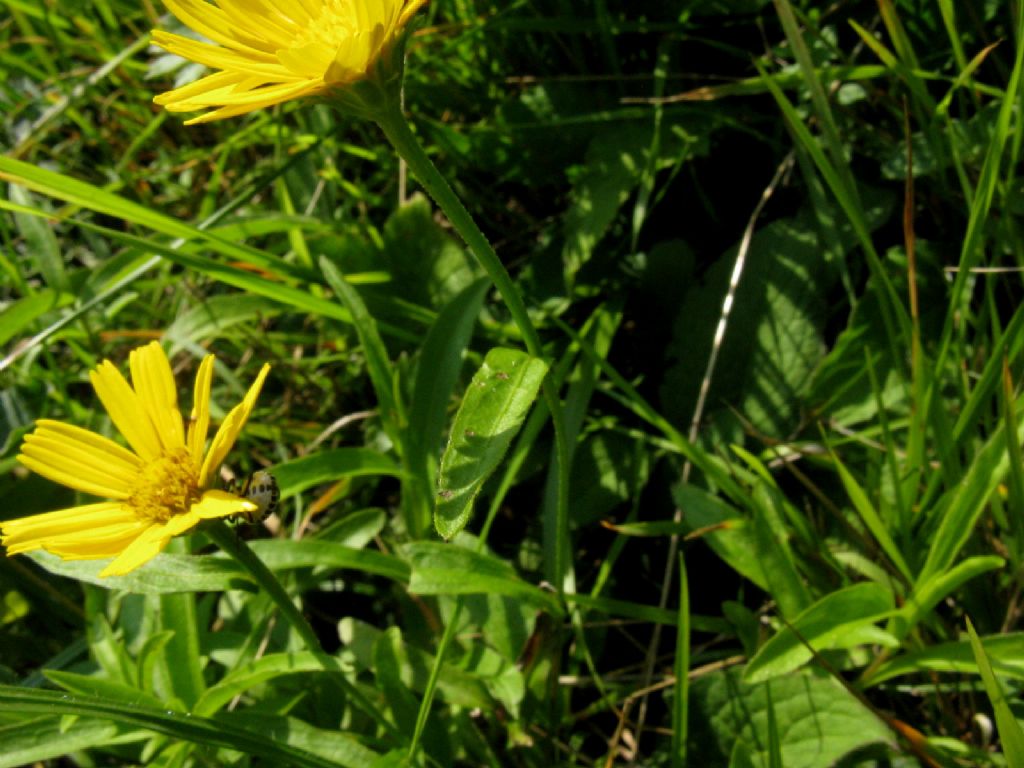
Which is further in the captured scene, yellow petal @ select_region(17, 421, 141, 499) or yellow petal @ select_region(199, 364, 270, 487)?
yellow petal @ select_region(17, 421, 141, 499)

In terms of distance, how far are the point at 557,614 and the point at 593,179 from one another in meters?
0.93

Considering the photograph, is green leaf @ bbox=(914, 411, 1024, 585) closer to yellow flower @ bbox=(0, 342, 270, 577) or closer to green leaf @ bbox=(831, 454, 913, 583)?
green leaf @ bbox=(831, 454, 913, 583)

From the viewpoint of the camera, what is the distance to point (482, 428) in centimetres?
117

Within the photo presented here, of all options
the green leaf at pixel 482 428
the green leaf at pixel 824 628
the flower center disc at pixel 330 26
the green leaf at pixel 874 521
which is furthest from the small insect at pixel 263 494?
the green leaf at pixel 874 521

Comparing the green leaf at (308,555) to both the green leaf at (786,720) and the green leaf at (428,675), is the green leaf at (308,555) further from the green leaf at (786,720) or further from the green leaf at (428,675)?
the green leaf at (786,720)

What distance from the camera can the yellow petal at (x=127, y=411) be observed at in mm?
1525

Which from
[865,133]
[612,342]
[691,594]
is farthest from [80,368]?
[865,133]

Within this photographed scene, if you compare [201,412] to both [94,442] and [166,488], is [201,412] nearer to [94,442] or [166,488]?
[166,488]

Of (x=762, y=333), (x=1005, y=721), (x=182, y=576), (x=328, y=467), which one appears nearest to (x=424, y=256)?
(x=328, y=467)

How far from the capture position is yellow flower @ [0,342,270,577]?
1312 millimetres

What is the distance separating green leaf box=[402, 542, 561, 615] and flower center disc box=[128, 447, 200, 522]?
0.35m

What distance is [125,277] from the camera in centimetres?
204

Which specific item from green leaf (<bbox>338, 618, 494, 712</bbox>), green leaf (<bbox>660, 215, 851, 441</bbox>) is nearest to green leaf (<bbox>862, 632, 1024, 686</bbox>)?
green leaf (<bbox>660, 215, 851, 441</bbox>)

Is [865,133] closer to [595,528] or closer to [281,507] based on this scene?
[595,528]
